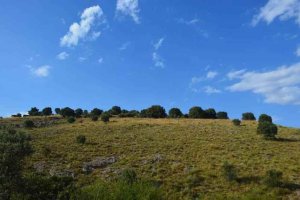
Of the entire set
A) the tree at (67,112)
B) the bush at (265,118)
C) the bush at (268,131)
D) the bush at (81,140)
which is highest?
the tree at (67,112)

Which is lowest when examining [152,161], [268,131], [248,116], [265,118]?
[152,161]

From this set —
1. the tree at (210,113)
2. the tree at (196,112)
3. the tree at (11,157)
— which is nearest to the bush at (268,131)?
the tree at (196,112)

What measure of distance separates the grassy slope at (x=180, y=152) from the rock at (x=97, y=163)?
939mm

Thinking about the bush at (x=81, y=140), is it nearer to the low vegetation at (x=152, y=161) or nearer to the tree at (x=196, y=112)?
the low vegetation at (x=152, y=161)

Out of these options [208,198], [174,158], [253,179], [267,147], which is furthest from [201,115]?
[208,198]

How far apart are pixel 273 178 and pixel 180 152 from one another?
710 inches

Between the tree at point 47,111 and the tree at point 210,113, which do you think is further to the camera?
the tree at point 47,111

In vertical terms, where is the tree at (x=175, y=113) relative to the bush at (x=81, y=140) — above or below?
above

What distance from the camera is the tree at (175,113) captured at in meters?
115

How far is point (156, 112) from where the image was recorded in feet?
371

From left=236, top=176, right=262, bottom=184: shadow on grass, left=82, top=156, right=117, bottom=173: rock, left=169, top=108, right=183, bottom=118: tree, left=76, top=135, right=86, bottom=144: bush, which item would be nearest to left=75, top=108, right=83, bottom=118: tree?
left=169, top=108, right=183, bottom=118: tree

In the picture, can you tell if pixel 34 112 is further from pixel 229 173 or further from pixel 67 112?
pixel 229 173

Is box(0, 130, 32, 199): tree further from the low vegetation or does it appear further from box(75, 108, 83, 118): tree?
box(75, 108, 83, 118): tree

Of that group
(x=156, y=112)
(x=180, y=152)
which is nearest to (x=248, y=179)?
(x=180, y=152)
